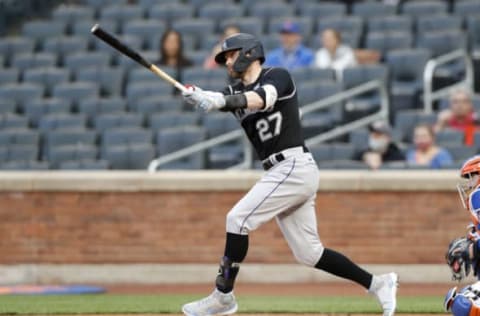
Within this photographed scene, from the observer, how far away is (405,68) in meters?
14.1

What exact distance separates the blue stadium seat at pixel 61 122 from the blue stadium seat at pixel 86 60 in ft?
3.84

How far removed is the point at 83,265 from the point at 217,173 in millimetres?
1582

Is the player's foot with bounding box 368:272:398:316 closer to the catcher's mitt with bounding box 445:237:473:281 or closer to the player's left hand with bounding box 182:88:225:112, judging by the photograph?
the catcher's mitt with bounding box 445:237:473:281

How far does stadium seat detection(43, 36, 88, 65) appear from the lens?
15383 mm

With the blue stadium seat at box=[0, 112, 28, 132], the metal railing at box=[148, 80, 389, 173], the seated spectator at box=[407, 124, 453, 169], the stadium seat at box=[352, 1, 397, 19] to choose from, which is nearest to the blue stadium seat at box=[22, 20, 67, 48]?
the blue stadium seat at box=[0, 112, 28, 132]

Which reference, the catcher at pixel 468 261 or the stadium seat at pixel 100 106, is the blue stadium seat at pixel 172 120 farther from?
the catcher at pixel 468 261

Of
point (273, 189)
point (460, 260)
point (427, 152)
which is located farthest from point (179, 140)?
point (460, 260)

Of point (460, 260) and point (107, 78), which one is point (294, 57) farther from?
point (460, 260)

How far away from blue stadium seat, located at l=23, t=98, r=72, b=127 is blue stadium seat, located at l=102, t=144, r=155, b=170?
4.12ft

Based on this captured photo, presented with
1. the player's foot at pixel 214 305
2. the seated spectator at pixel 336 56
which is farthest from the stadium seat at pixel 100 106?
the player's foot at pixel 214 305

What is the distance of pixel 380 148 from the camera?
1243cm

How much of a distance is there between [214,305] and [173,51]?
6753 mm

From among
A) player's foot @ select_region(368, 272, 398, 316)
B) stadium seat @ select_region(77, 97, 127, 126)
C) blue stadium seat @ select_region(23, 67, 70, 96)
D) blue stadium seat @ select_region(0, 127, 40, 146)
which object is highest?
blue stadium seat @ select_region(23, 67, 70, 96)

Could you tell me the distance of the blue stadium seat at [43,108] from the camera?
1410cm
